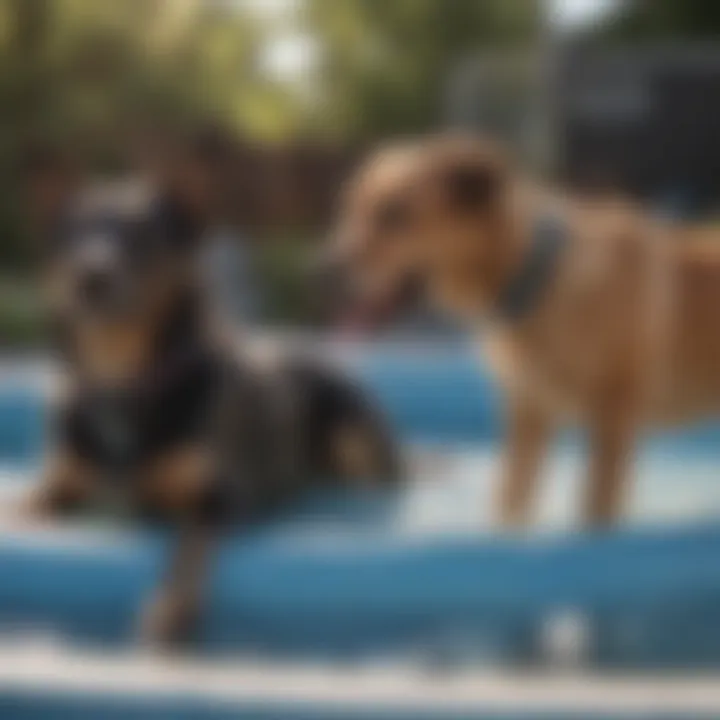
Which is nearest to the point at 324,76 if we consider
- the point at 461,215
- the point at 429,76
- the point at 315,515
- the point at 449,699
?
the point at 429,76

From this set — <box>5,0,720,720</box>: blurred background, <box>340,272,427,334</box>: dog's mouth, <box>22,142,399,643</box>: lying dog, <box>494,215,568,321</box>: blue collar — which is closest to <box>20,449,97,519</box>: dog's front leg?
<box>22,142,399,643</box>: lying dog

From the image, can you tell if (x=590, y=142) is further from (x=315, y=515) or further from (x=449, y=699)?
(x=449, y=699)

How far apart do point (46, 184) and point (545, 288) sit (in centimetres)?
34

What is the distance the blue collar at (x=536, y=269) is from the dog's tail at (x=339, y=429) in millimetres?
255

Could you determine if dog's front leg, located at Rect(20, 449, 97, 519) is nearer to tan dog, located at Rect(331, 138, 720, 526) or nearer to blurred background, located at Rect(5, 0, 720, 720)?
blurred background, located at Rect(5, 0, 720, 720)

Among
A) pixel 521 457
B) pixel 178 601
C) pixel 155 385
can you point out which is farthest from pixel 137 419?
pixel 521 457

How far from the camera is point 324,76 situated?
0.95 m

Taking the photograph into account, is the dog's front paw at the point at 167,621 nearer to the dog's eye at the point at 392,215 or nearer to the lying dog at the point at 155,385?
the lying dog at the point at 155,385

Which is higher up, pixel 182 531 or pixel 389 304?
pixel 389 304

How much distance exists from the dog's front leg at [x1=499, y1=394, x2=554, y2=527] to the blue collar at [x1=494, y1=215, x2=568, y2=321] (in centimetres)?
11

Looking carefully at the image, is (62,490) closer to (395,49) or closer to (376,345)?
(376,345)

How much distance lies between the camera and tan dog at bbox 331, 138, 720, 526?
83cm

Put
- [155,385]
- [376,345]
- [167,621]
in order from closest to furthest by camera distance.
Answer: [167,621] → [155,385] → [376,345]

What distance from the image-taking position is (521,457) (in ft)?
3.29
